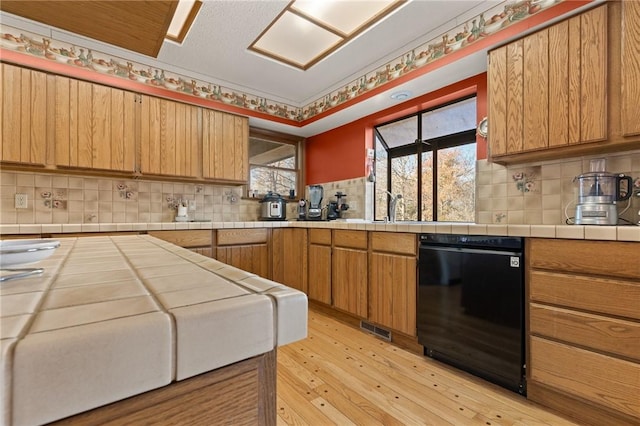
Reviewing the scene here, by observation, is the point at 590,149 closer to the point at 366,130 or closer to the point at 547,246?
the point at 547,246

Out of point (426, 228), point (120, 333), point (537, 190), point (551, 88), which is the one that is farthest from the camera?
point (537, 190)

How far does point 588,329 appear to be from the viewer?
135 cm

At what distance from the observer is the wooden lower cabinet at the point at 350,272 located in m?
2.42

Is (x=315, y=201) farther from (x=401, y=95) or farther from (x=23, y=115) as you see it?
(x=23, y=115)

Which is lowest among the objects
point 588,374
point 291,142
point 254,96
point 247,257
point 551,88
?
point 588,374

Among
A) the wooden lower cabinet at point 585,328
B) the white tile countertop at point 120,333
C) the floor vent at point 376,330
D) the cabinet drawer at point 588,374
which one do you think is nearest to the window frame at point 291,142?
the floor vent at point 376,330

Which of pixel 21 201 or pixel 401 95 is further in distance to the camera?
pixel 401 95

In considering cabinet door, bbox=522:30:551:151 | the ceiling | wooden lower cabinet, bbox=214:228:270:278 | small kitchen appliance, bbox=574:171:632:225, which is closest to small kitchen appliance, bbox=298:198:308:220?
wooden lower cabinet, bbox=214:228:270:278

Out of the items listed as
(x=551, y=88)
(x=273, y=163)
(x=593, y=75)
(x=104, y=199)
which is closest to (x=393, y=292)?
(x=551, y=88)

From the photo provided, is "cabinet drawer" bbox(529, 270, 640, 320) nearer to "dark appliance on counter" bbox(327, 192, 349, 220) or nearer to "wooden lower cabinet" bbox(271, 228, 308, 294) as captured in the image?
"wooden lower cabinet" bbox(271, 228, 308, 294)

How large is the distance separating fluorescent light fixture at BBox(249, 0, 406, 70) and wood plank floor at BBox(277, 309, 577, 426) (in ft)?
7.93

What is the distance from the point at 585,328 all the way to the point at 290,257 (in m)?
2.40

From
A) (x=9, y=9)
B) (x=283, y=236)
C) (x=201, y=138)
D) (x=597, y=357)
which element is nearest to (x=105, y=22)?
(x=9, y=9)

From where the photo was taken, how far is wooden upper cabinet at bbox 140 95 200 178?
279 cm
